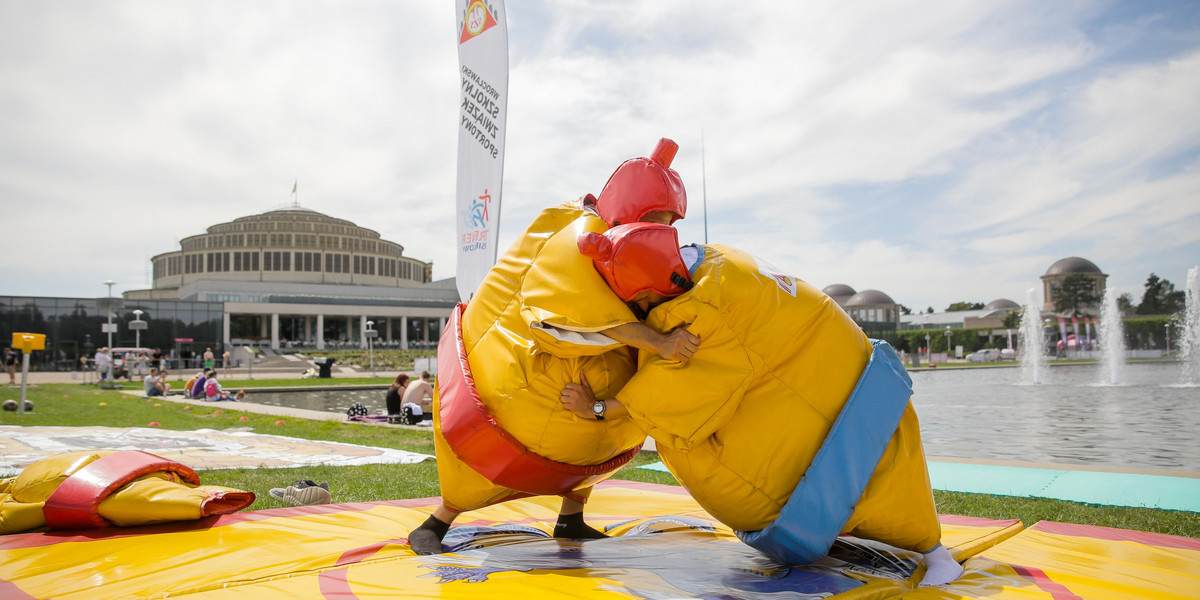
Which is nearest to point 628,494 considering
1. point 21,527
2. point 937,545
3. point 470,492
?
point 470,492

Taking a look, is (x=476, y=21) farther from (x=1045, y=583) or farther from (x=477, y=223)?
(x=1045, y=583)

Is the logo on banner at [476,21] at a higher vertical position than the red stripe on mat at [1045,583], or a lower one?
higher

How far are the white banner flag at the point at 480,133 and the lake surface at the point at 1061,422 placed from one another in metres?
5.57

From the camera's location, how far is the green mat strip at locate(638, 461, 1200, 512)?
4.85m

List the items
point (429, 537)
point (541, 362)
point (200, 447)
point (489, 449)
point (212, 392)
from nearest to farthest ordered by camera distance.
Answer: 1. point (541, 362)
2. point (489, 449)
3. point (429, 537)
4. point (200, 447)
5. point (212, 392)

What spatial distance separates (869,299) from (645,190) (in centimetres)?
9111

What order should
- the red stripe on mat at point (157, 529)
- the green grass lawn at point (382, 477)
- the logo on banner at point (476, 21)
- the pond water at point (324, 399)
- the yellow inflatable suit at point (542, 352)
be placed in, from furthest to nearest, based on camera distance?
the pond water at point (324, 399), the logo on banner at point (476, 21), the green grass lawn at point (382, 477), the red stripe on mat at point (157, 529), the yellow inflatable suit at point (542, 352)

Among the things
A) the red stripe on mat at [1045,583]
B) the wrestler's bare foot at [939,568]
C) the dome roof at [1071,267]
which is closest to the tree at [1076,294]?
the dome roof at [1071,267]

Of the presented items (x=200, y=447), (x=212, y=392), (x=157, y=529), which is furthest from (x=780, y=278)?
(x=212, y=392)

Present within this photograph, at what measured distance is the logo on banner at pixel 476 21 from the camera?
8.23 metres

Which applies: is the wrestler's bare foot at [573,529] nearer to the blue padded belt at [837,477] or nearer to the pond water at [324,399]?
the blue padded belt at [837,477]

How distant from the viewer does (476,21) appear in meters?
8.42

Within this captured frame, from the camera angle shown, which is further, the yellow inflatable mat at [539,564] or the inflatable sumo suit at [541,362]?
the inflatable sumo suit at [541,362]

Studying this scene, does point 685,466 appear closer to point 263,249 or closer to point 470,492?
point 470,492
